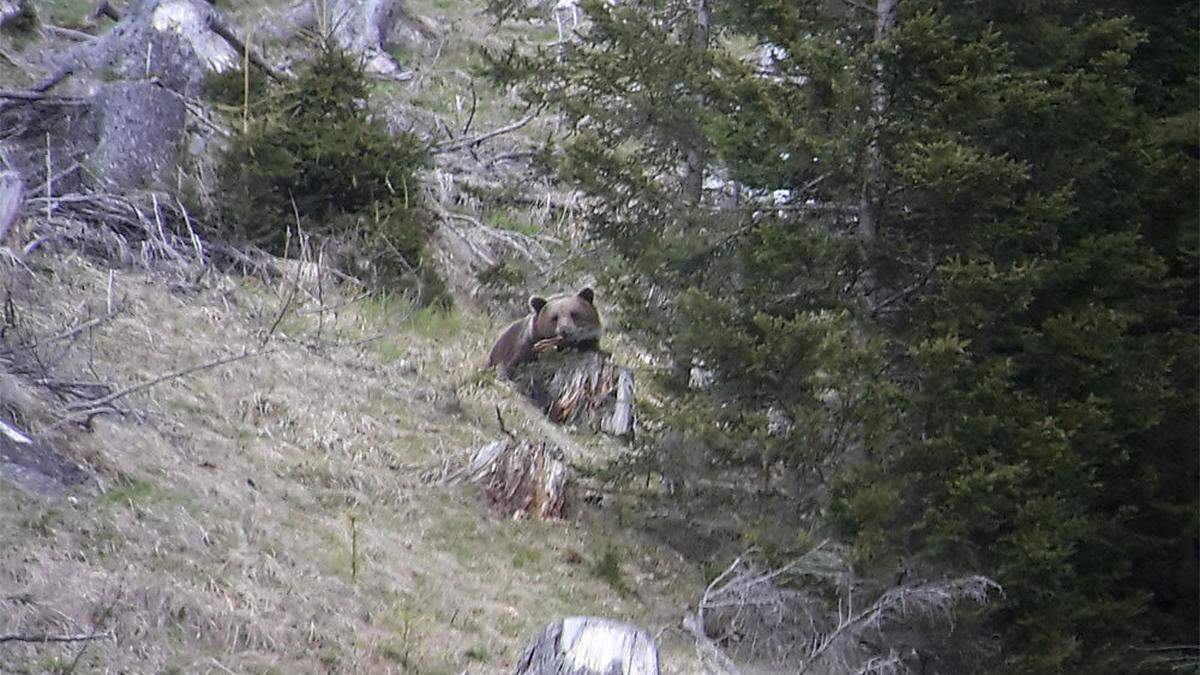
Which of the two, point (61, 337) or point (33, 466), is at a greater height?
point (61, 337)

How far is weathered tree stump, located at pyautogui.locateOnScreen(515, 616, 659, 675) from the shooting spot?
490 cm

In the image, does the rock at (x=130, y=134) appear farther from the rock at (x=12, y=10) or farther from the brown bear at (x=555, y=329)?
the rock at (x=12, y=10)

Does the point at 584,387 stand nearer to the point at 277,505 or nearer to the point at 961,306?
the point at 961,306

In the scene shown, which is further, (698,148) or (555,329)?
(555,329)

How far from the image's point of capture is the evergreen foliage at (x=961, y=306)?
338 inches

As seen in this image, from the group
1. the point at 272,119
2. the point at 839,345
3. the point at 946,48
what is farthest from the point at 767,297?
the point at 272,119

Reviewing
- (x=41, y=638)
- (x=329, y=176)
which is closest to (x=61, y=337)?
(x=41, y=638)

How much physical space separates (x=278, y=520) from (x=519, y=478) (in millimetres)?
2441

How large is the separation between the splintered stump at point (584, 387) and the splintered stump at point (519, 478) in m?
1.39

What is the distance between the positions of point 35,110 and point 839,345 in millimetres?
8615

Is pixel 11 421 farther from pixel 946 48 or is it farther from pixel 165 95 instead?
pixel 165 95

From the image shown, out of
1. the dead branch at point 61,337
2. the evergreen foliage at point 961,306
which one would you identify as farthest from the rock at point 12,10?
the evergreen foliage at point 961,306

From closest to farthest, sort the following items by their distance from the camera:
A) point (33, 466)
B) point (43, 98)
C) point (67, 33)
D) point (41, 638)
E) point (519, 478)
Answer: point (41, 638) → point (33, 466) → point (519, 478) → point (43, 98) → point (67, 33)

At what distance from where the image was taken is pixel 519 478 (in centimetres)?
972
